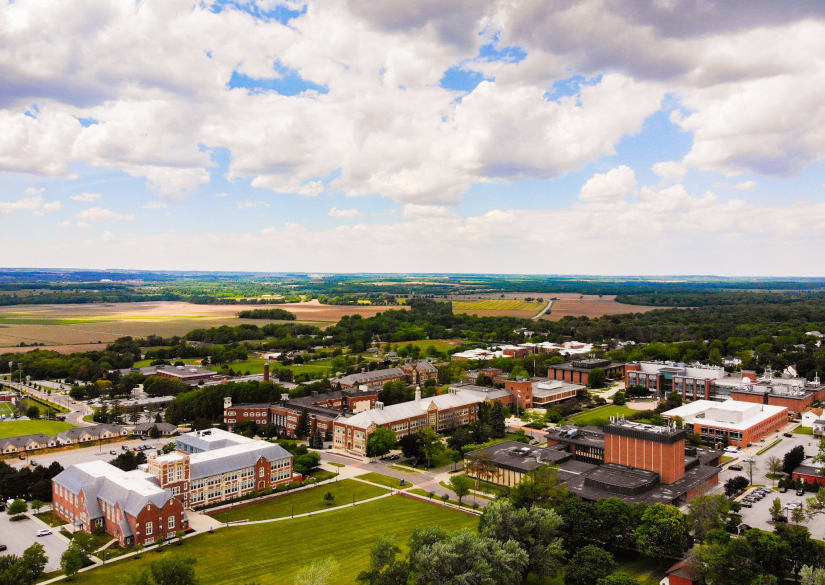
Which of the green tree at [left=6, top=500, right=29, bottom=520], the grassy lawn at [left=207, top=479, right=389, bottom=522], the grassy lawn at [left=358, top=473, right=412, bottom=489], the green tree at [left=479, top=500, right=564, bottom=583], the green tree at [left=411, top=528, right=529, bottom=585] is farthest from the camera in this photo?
the grassy lawn at [left=358, top=473, right=412, bottom=489]

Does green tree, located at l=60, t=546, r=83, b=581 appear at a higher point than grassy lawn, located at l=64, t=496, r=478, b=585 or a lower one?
higher

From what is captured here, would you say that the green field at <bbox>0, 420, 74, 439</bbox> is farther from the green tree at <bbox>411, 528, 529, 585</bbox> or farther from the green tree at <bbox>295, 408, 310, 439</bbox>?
the green tree at <bbox>411, 528, 529, 585</bbox>

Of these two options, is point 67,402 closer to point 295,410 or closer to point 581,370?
point 295,410

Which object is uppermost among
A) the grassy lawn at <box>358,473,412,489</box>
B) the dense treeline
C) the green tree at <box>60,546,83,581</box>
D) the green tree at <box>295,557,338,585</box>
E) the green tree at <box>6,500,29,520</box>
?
the dense treeline

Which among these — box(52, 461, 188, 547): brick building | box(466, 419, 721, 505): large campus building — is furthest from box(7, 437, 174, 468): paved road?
box(466, 419, 721, 505): large campus building

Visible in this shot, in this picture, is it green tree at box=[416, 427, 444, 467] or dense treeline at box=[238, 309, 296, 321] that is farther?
dense treeline at box=[238, 309, 296, 321]

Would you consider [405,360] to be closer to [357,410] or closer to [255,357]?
[255,357]

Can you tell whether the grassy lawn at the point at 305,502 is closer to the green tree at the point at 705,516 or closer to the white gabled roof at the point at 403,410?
the white gabled roof at the point at 403,410
